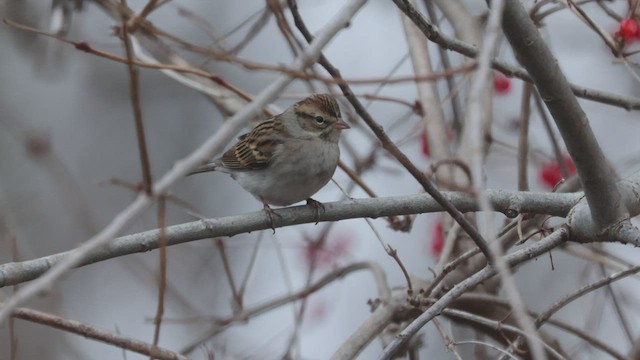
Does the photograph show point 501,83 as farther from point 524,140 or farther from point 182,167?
point 182,167

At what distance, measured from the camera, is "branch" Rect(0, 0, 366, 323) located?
1646 mm

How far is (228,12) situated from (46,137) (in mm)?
5105

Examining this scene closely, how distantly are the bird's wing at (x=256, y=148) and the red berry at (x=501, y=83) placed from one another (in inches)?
65.0

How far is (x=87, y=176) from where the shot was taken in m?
9.88

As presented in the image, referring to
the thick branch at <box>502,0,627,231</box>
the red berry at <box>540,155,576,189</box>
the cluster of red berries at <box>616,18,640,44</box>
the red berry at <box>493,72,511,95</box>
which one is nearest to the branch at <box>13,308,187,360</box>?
the thick branch at <box>502,0,627,231</box>

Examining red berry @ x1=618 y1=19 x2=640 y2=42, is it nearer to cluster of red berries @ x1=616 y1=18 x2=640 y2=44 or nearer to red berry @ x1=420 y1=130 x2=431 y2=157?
cluster of red berries @ x1=616 y1=18 x2=640 y2=44

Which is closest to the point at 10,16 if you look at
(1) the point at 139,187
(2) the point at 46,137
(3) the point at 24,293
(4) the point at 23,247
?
(2) the point at 46,137

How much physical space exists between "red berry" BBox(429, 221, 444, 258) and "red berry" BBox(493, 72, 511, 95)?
100cm

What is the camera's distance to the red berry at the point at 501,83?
568 centimetres

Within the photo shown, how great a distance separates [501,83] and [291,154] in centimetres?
184

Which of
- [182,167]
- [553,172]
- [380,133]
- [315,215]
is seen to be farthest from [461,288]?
[553,172]

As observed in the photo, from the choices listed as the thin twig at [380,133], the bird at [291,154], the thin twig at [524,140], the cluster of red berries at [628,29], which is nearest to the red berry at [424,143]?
the thin twig at [524,140]

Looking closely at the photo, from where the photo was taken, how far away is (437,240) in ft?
18.1

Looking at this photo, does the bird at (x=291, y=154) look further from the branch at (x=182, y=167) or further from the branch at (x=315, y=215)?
the branch at (x=182, y=167)
